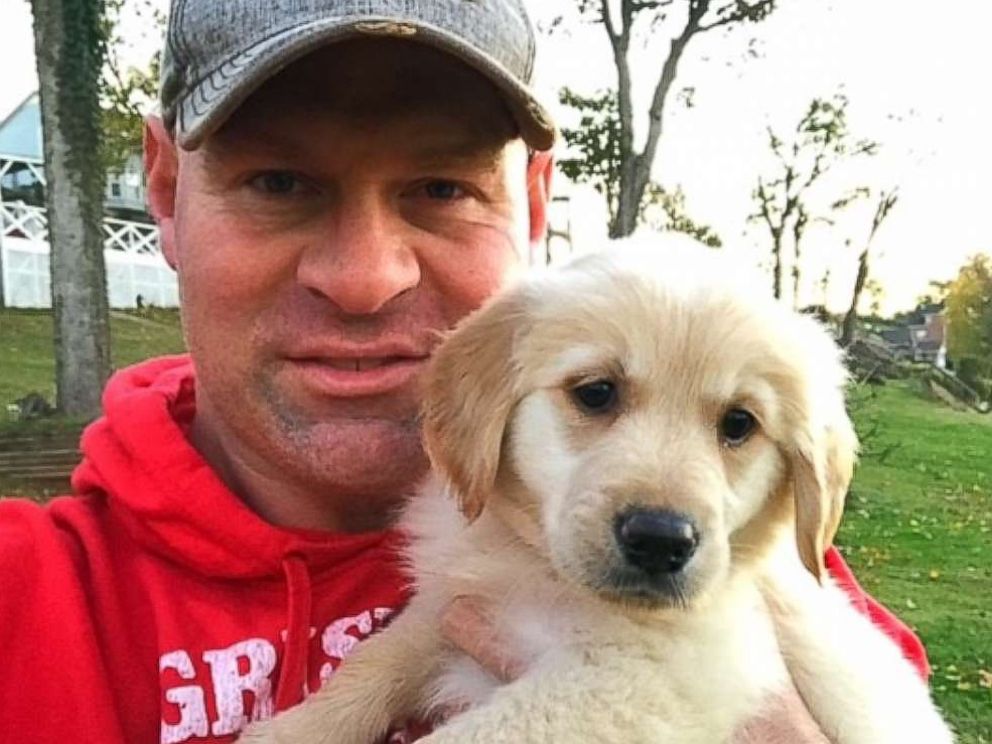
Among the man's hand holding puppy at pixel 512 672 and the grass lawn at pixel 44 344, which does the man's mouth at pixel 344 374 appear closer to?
the man's hand holding puppy at pixel 512 672

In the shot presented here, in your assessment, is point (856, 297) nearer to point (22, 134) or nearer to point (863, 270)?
point (863, 270)

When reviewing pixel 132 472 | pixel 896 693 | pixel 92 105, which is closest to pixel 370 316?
pixel 132 472

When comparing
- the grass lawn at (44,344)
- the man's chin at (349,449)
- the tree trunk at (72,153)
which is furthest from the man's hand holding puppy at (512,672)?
the grass lawn at (44,344)

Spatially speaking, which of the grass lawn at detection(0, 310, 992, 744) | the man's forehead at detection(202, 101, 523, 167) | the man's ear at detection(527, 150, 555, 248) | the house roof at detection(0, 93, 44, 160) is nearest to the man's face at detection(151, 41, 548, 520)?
the man's forehead at detection(202, 101, 523, 167)

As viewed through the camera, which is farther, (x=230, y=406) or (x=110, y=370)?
(x=110, y=370)

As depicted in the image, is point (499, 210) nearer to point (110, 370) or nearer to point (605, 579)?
point (605, 579)

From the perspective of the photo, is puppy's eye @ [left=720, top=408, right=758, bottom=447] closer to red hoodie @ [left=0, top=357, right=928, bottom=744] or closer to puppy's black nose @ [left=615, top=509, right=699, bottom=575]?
puppy's black nose @ [left=615, top=509, right=699, bottom=575]

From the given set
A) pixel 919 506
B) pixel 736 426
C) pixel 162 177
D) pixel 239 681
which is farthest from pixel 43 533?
pixel 919 506
